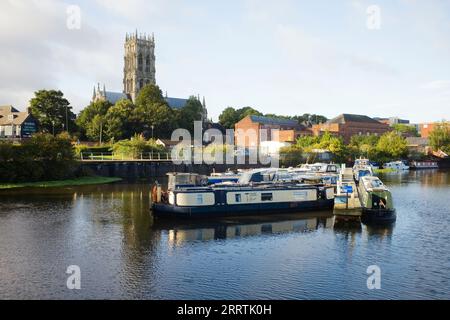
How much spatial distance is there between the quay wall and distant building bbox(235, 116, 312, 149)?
168ft

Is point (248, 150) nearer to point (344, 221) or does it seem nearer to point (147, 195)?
point (147, 195)

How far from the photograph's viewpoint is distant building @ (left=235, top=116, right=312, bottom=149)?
150 metres

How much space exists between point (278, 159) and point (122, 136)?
145 ft

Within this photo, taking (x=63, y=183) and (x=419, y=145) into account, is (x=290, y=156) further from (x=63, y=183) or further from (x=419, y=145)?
(x=419, y=145)

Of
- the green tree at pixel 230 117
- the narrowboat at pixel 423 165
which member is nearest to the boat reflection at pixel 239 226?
the narrowboat at pixel 423 165

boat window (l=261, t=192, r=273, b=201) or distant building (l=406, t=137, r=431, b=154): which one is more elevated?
distant building (l=406, t=137, r=431, b=154)

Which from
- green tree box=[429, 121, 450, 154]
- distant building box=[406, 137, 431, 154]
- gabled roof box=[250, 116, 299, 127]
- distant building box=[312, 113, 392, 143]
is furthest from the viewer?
distant building box=[312, 113, 392, 143]

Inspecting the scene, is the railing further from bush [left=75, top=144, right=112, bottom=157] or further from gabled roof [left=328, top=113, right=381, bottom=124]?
gabled roof [left=328, top=113, right=381, bottom=124]

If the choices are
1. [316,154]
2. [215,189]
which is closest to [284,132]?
[316,154]

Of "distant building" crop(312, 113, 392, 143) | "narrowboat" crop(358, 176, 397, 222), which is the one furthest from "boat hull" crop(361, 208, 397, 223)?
"distant building" crop(312, 113, 392, 143)

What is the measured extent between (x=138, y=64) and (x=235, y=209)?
6339 inches

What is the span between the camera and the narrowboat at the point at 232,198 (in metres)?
41.7

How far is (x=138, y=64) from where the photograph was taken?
636 feet

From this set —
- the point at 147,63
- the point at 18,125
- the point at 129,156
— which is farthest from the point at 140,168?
the point at 147,63
